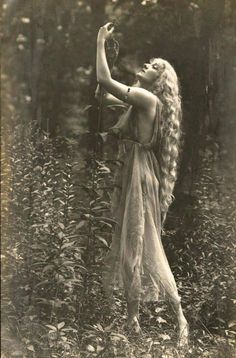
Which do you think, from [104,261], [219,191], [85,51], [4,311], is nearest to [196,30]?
[85,51]

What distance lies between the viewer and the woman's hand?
406cm

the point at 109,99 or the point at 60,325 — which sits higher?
the point at 109,99

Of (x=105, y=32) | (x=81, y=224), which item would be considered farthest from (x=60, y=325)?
(x=105, y=32)

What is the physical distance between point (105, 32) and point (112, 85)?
0.30 metres

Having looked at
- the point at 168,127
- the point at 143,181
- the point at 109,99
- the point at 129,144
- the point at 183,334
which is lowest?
the point at 183,334

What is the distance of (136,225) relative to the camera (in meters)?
4.13

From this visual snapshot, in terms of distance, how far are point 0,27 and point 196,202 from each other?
58.5 inches

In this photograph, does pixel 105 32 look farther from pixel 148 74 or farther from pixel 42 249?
pixel 42 249

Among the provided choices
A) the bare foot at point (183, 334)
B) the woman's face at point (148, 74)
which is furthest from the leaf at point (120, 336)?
the woman's face at point (148, 74)

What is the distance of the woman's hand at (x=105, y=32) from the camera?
13.3ft

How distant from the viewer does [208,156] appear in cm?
427

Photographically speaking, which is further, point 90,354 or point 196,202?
point 196,202

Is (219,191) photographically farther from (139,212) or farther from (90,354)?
(90,354)

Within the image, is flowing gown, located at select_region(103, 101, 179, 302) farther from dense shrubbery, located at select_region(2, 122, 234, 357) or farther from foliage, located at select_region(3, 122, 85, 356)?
foliage, located at select_region(3, 122, 85, 356)
